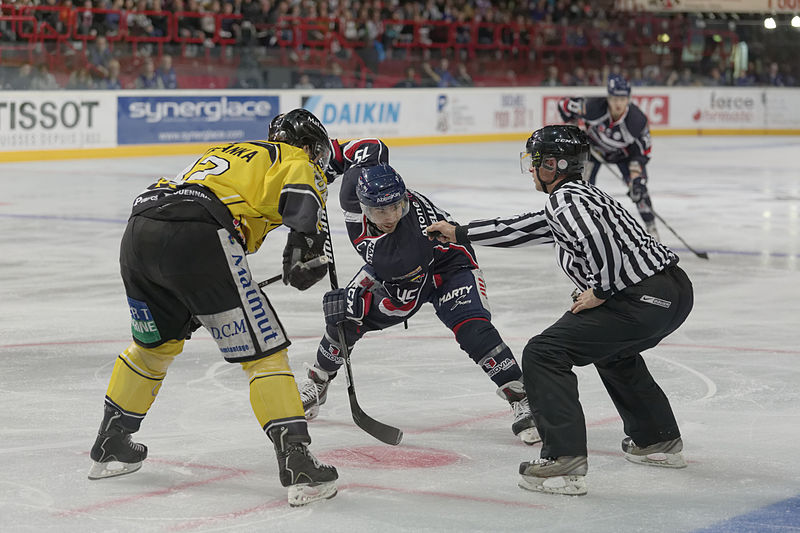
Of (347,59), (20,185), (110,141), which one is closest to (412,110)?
(347,59)

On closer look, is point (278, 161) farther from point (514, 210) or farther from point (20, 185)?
point (20, 185)

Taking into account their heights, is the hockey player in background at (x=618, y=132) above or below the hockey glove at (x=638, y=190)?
above

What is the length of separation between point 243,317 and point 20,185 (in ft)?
36.0

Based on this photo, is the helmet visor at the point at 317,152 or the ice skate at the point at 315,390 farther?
the ice skate at the point at 315,390

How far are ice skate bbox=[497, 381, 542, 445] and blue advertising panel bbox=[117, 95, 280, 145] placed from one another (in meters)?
14.1

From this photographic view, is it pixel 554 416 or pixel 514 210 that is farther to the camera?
pixel 514 210

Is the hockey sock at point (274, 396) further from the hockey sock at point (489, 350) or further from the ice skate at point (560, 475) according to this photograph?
the hockey sock at point (489, 350)

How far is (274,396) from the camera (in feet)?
12.4

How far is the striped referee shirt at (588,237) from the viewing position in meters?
3.84

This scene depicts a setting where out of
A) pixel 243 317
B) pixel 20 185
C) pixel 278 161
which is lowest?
pixel 20 185

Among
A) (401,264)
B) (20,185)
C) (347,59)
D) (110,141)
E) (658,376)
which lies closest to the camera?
(401,264)

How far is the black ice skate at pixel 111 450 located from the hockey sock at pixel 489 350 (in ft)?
4.18

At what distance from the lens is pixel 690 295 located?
13.3 ft

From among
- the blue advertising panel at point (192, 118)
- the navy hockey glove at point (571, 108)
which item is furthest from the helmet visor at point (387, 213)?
the blue advertising panel at point (192, 118)
